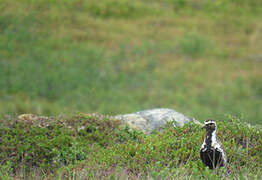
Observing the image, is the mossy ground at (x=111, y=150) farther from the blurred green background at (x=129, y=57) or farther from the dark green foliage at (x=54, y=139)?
the blurred green background at (x=129, y=57)

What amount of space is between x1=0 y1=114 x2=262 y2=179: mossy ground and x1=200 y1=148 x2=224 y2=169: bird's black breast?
95mm

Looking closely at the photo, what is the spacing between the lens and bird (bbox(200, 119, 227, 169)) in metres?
4.79

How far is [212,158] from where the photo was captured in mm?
4809

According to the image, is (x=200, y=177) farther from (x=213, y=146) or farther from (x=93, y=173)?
(x=93, y=173)

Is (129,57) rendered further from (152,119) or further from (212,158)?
(212,158)

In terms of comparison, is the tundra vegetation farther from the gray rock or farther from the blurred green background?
the gray rock

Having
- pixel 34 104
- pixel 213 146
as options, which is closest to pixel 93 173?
pixel 213 146

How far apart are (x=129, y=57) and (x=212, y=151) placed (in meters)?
14.1

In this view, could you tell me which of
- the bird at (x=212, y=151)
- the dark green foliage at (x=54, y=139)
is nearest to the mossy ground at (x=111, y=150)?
the dark green foliage at (x=54, y=139)

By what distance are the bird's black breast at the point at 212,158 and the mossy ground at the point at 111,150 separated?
9cm

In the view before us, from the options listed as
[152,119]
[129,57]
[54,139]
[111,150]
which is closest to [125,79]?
[129,57]

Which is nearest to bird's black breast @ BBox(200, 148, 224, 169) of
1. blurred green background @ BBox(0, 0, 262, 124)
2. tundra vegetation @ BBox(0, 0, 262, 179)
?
tundra vegetation @ BBox(0, 0, 262, 179)

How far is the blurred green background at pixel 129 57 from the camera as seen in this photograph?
14695 mm

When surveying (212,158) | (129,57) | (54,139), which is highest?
(212,158)
